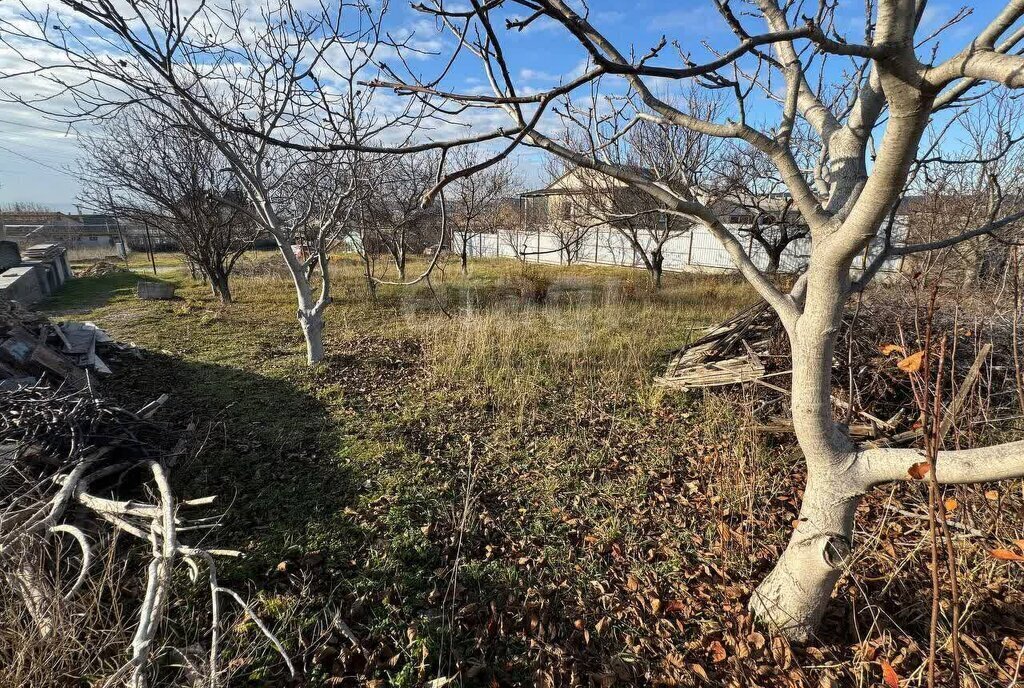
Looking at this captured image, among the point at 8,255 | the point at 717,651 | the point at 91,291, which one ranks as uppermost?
the point at 8,255

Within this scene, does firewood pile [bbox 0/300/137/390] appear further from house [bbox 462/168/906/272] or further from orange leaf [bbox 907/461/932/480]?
house [bbox 462/168/906/272]

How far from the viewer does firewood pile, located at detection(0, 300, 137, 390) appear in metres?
4.26

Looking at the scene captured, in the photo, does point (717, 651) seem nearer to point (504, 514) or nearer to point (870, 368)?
point (504, 514)

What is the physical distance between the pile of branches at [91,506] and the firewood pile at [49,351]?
618 millimetres

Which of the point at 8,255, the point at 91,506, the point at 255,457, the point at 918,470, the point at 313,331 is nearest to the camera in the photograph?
the point at 918,470

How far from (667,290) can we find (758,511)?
1025 cm

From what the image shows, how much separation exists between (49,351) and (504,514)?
5.08 m

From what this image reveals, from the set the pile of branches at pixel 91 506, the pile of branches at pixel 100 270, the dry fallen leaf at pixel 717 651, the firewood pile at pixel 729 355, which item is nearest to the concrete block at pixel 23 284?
the pile of branches at pixel 100 270

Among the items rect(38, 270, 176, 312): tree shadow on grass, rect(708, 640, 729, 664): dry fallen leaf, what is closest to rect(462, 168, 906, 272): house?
rect(708, 640, 729, 664): dry fallen leaf

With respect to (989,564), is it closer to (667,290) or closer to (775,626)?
(775,626)

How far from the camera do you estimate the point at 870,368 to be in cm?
408

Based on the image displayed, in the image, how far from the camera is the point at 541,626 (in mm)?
2240

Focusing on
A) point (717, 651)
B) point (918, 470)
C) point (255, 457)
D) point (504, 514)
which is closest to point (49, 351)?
point (255, 457)

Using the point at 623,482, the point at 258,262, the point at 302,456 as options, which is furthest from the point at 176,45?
the point at 258,262
